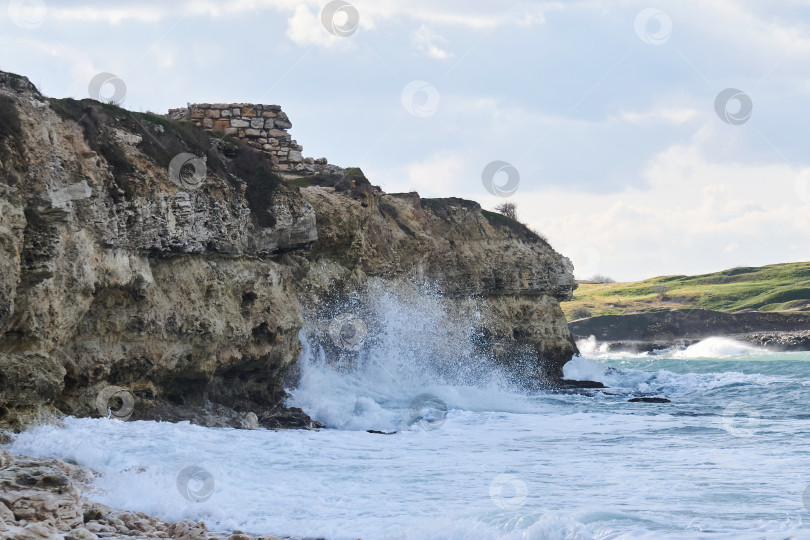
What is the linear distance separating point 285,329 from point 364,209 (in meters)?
5.99

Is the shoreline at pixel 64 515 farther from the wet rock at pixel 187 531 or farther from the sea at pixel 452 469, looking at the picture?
the sea at pixel 452 469

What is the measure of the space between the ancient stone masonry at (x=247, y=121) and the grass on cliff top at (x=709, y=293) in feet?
266

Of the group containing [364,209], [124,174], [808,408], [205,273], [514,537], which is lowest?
[514,537]

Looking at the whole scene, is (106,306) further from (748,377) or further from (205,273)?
→ (748,377)

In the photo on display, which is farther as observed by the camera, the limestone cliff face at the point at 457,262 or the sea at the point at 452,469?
the limestone cliff face at the point at 457,262

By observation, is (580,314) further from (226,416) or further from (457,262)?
(226,416)

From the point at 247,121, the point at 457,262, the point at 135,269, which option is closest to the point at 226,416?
the point at 135,269

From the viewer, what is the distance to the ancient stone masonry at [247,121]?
23375 millimetres

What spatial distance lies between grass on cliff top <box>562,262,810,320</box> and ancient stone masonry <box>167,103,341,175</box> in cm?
8103

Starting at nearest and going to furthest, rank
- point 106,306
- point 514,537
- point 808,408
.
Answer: point 514,537 < point 106,306 < point 808,408

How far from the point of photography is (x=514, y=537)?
9.45 metres

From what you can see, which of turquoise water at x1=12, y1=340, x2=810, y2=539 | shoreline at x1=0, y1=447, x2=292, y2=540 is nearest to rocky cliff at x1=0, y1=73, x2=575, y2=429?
turquoise water at x1=12, y1=340, x2=810, y2=539

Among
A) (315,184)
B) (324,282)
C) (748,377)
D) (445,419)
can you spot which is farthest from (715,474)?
(748,377)

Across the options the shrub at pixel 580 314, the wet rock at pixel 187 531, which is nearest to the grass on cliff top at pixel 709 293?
the shrub at pixel 580 314
